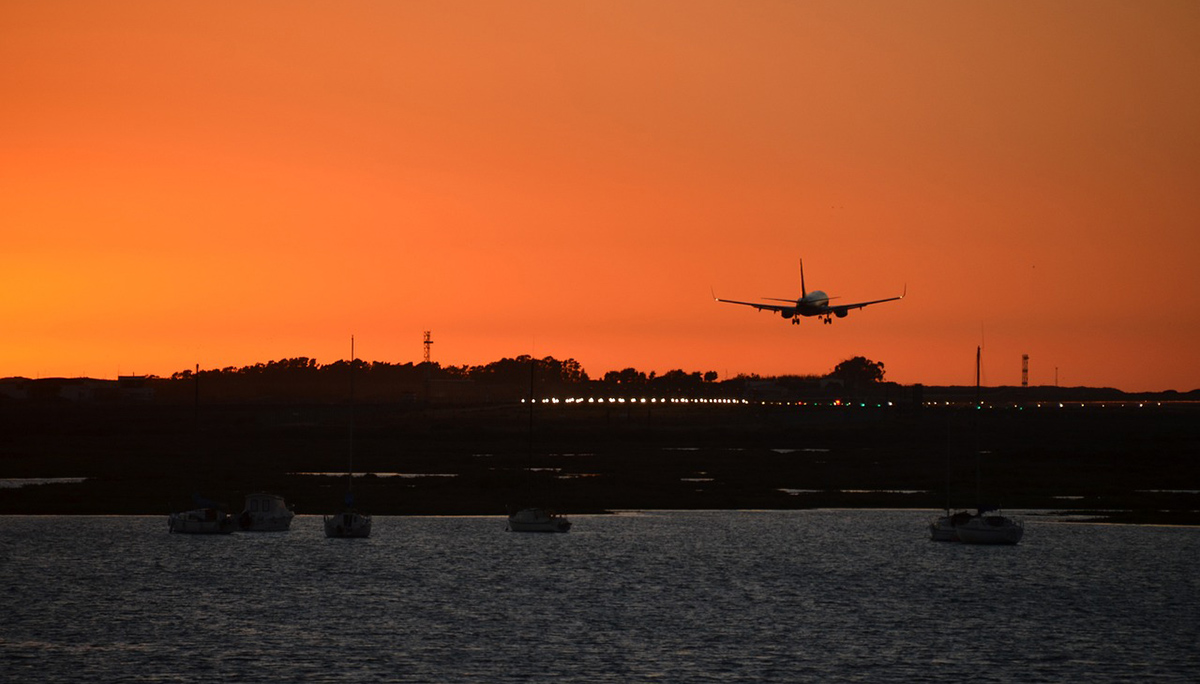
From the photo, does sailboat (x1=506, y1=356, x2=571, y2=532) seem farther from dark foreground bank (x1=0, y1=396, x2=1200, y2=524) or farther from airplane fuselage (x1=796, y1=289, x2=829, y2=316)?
airplane fuselage (x1=796, y1=289, x2=829, y2=316)

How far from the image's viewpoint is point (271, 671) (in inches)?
2453

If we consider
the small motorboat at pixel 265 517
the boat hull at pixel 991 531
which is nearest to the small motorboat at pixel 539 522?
the small motorboat at pixel 265 517

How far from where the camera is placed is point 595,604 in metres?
82.5

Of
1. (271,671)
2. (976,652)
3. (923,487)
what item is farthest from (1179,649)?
(923,487)

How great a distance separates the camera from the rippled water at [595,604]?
211 feet

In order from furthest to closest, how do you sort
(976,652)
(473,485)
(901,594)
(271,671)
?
(473,485)
(901,594)
(976,652)
(271,671)

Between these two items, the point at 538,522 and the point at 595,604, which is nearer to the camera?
the point at 595,604

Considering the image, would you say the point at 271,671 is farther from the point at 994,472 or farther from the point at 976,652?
the point at 994,472

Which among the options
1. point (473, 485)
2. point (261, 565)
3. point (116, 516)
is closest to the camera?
point (261, 565)

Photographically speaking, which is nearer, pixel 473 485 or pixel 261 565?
pixel 261 565

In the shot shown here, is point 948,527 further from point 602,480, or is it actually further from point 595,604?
point 602,480

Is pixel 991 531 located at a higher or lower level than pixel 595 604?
higher

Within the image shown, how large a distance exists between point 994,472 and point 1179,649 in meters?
93.5

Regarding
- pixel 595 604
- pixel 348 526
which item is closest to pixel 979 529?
pixel 595 604
